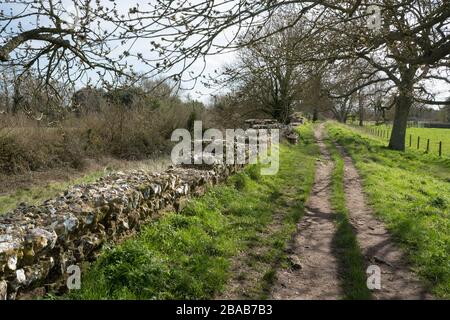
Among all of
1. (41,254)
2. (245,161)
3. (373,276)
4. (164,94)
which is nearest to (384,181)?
(245,161)

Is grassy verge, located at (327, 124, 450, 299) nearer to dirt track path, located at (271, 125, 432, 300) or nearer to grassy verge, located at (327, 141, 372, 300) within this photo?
dirt track path, located at (271, 125, 432, 300)

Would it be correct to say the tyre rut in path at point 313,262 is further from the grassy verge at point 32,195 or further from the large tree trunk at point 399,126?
the large tree trunk at point 399,126

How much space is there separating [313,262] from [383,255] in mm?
1215

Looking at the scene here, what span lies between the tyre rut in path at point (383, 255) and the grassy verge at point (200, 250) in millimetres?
1221

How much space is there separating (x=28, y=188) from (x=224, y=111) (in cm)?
1193

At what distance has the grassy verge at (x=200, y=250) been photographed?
14.9 feet

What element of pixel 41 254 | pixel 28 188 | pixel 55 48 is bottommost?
pixel 28 188


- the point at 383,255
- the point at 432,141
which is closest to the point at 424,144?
the point at 432,141

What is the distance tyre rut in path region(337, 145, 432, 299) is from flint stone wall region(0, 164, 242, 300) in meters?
3.40

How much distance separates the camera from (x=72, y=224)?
15.5 ft

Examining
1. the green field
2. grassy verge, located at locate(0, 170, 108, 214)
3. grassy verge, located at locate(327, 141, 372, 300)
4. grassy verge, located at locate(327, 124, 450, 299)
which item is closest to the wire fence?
the green field

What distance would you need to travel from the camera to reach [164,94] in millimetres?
4805

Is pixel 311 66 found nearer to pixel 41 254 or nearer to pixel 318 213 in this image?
pixel 318 213

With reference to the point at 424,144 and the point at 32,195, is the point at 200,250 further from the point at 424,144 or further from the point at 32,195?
the point at 424,144
